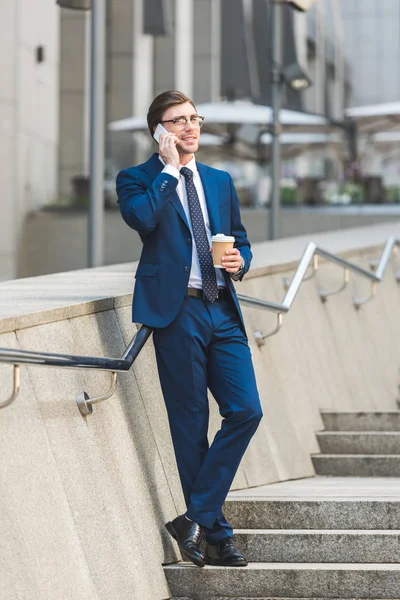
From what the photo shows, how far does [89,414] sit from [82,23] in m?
17.9

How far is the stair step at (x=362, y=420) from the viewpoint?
30.8ft

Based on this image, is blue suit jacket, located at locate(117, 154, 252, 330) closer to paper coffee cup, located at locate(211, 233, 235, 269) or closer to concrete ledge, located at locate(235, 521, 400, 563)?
paper coffee cup, located at locate(211, 233, 235, 269)

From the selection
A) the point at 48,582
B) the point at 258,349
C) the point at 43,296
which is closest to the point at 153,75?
the point at 258,349

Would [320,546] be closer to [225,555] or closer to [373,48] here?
[225,555]

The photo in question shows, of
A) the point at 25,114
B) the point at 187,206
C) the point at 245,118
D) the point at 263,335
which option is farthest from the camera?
the point at 245,118

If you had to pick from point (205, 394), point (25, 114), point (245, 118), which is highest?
Answer: point (245, 118)

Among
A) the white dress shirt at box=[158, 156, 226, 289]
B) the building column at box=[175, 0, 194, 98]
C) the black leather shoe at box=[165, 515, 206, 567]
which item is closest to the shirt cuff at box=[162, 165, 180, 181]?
the white dress shirt at box=[158, 156, 226, 289]

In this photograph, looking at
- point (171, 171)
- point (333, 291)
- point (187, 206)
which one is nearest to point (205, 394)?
point (187, 206)

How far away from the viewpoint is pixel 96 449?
5773mm

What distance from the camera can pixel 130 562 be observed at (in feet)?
18.8

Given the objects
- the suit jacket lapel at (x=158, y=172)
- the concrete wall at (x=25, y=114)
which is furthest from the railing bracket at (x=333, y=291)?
the concrete wall at (x=25, y=114)

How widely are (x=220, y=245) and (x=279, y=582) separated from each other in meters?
1.61

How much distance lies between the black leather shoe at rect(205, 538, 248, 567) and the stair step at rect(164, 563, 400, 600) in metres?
0.04

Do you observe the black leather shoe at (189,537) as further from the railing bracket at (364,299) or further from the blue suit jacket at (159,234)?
the railing bracket at (364,299)
